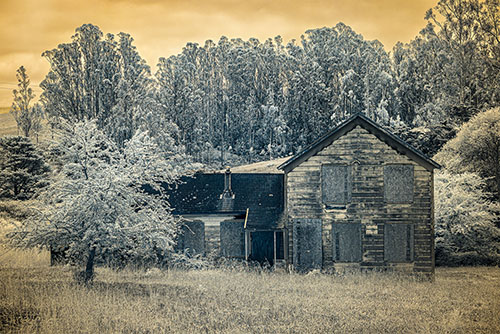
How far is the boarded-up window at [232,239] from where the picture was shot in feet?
93.8

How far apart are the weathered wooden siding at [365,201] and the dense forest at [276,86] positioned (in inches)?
917

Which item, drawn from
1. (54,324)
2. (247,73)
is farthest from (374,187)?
(247,73)

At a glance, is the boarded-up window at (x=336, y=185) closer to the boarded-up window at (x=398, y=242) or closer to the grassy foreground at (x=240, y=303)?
the boarded-up window at (x=398, y=242)

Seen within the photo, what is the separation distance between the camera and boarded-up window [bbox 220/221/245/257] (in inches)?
1125

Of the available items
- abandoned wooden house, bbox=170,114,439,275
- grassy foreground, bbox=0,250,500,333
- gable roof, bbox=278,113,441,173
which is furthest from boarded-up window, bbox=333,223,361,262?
gable roof, bbox=278,113,441,173

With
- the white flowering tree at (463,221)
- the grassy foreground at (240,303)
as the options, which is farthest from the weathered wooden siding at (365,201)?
the white flowering tree at (463,221)

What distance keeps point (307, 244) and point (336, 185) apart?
10.6 feet

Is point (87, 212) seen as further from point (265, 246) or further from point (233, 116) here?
point (233, 116)

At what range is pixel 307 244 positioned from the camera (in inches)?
1000

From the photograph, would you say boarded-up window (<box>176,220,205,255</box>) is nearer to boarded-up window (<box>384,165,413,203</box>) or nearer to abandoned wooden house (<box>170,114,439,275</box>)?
abandoned wooden house (<box>170,114,439,275</box>)

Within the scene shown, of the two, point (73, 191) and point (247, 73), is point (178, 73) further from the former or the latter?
point (73, 191)

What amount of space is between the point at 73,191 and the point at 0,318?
5978mm

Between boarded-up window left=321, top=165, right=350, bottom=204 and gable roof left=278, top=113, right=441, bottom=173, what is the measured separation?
1.22 metres

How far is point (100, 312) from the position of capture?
16297 mm
